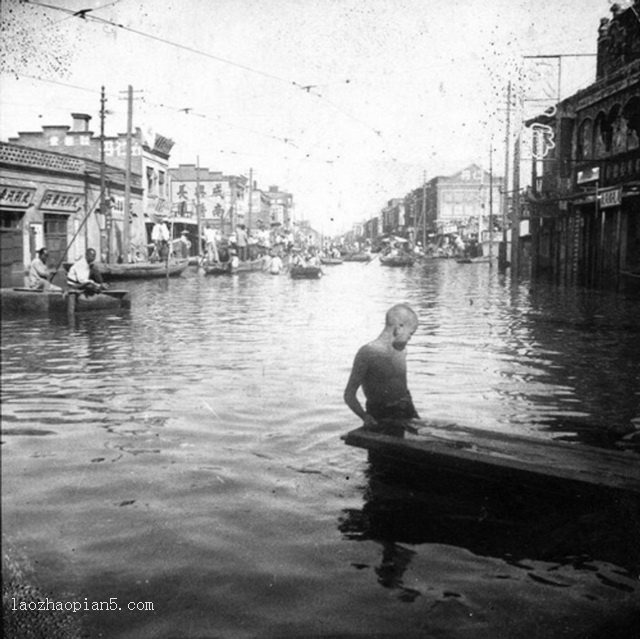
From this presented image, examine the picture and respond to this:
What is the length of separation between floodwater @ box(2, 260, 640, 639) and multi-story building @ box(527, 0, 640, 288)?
1483 cm

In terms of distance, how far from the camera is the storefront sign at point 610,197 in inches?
915

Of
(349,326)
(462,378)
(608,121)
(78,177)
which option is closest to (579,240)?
(608,121)

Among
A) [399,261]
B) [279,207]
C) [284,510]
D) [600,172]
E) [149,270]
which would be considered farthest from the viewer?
[279,207]

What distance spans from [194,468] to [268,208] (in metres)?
104

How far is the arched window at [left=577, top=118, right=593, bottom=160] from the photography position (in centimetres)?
2727

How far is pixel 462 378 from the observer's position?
8781 millimetres

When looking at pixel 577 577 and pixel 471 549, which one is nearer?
pixel 577 577

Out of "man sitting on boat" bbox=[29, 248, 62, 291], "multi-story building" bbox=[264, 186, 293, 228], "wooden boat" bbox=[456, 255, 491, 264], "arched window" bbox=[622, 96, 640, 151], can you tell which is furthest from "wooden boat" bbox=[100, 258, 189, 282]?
"multi-story building" bbox=[264, 186, 293, 228]

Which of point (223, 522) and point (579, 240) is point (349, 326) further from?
point (579, 240)

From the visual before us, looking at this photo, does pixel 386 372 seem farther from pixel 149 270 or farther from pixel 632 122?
pixel 149 270

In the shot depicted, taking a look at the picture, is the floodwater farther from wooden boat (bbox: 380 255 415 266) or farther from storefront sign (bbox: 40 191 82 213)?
wooden boat (bbox: 380 255 415 266)

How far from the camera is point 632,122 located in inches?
920

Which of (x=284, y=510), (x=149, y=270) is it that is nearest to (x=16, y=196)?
(x=284, y=510)

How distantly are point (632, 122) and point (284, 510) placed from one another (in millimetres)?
22879
